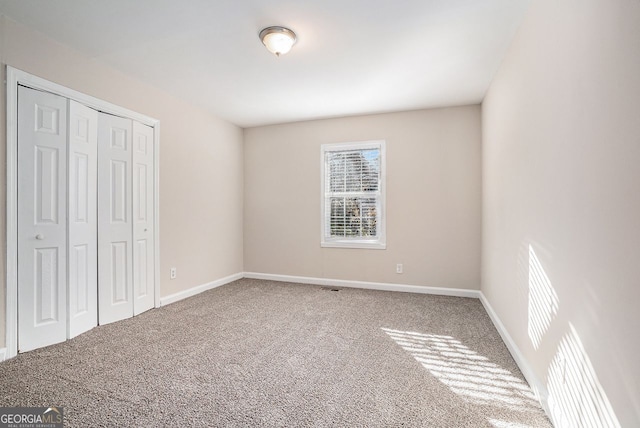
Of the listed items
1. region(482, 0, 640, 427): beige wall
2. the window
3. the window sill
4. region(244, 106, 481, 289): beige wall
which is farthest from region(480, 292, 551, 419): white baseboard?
the window

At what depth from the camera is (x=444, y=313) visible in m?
3.39

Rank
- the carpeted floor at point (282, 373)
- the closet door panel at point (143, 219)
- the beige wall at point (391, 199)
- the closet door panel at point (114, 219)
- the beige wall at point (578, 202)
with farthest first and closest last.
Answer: the beige wall at point (391, 199) → the closet door panel at point (143, 219) → the closet door panel at point (114, 219) → the carpeted floor at point (282, 373) → the beige wall at point (578, 202)

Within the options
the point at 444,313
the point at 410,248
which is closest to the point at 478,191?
the point at 410,248

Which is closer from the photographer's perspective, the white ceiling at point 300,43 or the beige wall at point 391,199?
the white ceiling at point 300,43

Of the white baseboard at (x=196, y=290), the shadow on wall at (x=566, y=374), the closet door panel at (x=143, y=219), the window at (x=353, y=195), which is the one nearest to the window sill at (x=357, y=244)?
the window at (x=353, y=195)

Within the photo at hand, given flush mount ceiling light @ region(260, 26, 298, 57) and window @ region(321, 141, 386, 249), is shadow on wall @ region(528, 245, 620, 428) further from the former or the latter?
window @ region(321, 141, 386, 249)

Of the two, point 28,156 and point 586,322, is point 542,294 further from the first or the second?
point 28,156

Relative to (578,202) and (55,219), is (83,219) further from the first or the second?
(578,202)

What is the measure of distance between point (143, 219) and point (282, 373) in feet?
7.76

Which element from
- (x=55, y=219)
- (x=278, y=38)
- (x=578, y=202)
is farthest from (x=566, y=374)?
(x=55, y=219)

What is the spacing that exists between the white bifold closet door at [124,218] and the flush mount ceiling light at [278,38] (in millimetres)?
1829

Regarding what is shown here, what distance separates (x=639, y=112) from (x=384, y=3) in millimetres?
1666

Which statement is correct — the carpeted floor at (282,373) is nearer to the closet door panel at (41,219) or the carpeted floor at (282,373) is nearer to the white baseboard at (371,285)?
the closet door panel at (41,219)

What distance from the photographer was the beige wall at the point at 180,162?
2436 millimetres
